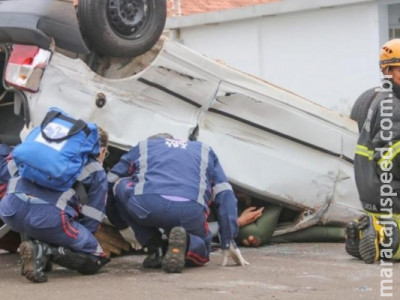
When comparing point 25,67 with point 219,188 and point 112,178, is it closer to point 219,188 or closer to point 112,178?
point 112,178

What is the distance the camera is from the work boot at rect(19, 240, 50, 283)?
596 centimetres

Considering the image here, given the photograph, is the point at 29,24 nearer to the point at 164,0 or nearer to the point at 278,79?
the point at 164,0

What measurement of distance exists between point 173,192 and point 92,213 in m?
0.54

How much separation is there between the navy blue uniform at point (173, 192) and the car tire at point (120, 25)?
814 mm

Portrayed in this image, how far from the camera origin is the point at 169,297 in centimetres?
537

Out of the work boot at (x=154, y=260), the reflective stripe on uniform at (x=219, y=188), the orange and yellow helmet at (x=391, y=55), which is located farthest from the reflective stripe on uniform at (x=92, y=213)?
the orange and yellow helmet at (x=391, y=55)

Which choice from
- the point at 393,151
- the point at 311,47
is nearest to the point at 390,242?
the point at 393,151

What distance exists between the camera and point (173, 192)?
21.0ft

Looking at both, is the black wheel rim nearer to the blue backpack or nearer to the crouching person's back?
the crouching person's back

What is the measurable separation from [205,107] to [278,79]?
22.8ft

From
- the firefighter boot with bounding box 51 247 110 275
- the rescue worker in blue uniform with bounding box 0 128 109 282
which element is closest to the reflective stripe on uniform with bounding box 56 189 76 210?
the rescue worker in blue uniform with bounding box 0 128 109 282

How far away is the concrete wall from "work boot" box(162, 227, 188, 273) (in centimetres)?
733

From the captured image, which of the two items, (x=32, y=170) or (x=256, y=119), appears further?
(x=256, y=119)

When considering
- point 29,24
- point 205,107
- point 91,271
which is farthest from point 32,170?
point 205,107
